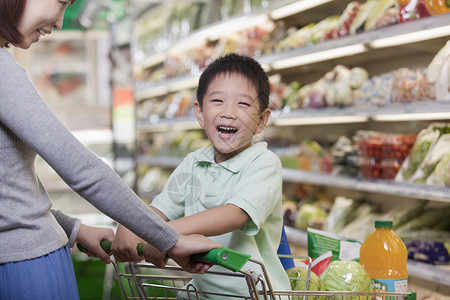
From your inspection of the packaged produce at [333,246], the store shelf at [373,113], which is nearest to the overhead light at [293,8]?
the store shelf at [373,113]

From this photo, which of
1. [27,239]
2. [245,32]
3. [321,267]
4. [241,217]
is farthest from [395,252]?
[245,32]

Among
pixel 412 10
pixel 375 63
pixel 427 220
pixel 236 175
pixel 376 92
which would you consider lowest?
pixel 427 220

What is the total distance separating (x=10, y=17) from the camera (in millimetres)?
1099

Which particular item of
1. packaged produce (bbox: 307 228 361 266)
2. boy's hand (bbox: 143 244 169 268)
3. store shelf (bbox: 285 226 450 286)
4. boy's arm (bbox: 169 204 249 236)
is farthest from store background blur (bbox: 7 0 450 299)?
boy's hand (bbox: 143 244 169 268)

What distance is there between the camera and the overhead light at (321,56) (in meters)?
3.19

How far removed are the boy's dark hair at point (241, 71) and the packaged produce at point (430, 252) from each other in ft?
4.54

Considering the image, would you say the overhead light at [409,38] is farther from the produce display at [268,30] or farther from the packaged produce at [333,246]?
the packaged produce at [333,246]

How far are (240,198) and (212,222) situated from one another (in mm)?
93

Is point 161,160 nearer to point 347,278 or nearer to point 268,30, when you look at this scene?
point 268,30

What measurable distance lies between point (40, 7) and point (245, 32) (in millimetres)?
3182

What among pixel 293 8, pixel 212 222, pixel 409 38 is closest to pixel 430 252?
pixel 409 38

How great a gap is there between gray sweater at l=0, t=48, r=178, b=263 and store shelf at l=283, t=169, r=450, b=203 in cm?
163

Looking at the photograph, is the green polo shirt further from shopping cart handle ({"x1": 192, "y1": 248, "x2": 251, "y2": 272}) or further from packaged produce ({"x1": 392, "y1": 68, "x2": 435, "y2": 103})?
packaged produce ({"x1": 392, "y1": 68, "x2": 435, "y2": 103})

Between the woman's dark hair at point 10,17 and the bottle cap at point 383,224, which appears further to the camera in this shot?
the bottle cap at point 383,224
